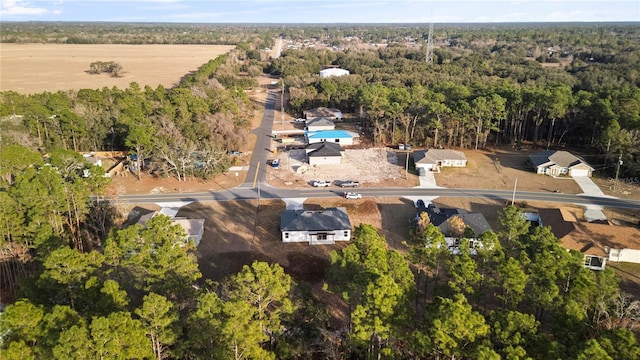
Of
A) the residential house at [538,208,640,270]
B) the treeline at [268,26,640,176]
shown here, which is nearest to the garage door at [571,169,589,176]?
the treeline at [268,26,640,176]

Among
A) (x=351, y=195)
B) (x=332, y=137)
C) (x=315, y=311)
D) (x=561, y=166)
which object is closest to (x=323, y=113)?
(x=332, y=137)

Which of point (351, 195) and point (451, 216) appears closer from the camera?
point (451, 216)

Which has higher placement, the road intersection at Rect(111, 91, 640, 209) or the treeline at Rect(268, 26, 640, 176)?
the treeline at Rect(268, 26, 640, 176)

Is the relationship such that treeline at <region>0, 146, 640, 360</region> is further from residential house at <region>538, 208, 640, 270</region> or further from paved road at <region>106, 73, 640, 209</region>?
paved road at <region>106, 73, 640, 209</region>

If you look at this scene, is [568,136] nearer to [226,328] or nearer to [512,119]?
[512,119]

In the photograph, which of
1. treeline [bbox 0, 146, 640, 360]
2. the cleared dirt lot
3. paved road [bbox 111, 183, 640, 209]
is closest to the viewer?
treeline [bbox 0, 146, 640, 360]

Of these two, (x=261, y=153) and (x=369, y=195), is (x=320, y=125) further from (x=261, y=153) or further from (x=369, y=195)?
(x=369, y=195)

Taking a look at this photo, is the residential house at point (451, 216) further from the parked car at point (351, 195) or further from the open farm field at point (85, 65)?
the open farm field at point (85, 65)
